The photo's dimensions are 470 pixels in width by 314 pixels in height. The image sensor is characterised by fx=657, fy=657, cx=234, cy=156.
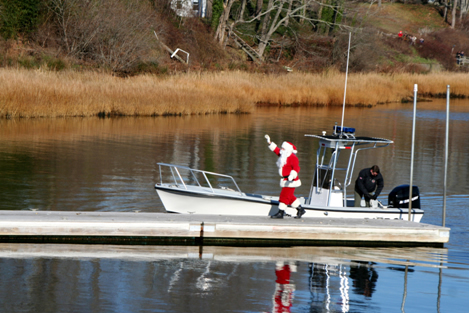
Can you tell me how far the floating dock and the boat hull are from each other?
352 millimetres

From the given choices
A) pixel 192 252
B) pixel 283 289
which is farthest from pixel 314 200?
pixel 283 289

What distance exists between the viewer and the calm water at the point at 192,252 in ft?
30.9

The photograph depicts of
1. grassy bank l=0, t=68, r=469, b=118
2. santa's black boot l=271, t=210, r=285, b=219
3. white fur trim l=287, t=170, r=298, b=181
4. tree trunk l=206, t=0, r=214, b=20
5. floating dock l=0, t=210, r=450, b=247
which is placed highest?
tree trunk l=206, t=0, r=214, b=20

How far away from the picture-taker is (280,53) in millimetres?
58344

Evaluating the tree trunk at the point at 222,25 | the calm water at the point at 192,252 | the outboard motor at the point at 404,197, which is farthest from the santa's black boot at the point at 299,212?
the tree trunk at the point at 222,25

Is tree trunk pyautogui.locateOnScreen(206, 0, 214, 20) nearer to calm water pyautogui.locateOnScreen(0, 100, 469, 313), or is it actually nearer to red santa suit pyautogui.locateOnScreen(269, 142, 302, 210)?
calm water pyautogui.locateOnScreen(0, 100, 469, 313)

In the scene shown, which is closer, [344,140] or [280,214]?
[280,214]

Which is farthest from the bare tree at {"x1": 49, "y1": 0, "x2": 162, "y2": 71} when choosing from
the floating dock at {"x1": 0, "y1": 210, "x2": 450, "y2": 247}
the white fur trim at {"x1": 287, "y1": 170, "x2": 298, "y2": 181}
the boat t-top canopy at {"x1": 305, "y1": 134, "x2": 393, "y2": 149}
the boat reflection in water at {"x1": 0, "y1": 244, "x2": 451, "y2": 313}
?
the boat reflection in water at {"x1": 0, "y1": 244, "x2": 451, "y2": 313}

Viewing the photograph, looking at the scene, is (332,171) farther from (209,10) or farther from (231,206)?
(209,10)

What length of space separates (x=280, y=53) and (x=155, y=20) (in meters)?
12.8

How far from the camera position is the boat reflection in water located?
9227 millimetres

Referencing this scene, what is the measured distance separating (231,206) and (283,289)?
3.62 metres

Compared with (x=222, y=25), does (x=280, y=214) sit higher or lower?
lower

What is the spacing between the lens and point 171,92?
1389 inches
